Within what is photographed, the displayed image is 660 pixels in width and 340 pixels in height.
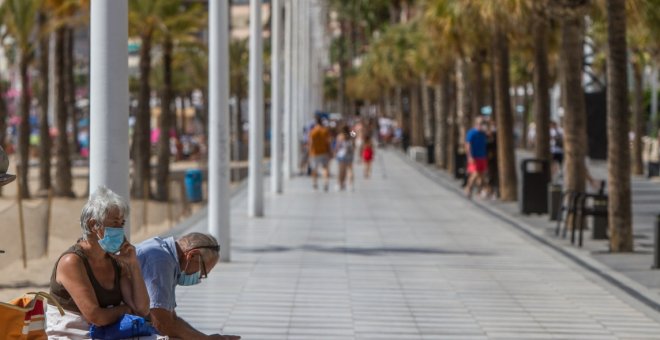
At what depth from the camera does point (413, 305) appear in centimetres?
1411

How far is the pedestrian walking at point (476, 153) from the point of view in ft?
104

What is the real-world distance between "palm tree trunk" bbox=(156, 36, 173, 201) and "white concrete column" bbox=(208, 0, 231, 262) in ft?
61.3

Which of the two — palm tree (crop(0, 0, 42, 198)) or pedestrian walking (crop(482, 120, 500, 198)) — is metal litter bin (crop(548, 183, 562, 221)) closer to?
pedestrian walking (crop(482, 120, 500, 198))

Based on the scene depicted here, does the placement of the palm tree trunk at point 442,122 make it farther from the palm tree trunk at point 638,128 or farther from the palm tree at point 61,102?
the palm tree at point 61,102

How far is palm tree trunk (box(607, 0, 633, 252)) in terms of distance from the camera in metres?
18.6

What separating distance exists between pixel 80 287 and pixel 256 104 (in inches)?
725

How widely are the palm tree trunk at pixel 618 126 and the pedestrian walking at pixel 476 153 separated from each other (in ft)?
42.0

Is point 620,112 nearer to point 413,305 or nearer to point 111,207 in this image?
point 413,305

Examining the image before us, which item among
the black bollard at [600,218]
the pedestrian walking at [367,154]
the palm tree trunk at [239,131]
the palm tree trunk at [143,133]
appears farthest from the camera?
the palm tree trunk at [239,131]

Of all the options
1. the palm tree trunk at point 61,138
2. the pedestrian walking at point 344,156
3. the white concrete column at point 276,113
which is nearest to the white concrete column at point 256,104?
the white concrete column at point 276,113

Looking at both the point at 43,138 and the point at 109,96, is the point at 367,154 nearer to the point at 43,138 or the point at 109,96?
the point at 43,138

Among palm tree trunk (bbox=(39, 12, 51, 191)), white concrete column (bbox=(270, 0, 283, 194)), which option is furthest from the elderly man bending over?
palm tree trunk (bbox=(39, 12, 51, 191))

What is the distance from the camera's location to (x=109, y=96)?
10.4 meters

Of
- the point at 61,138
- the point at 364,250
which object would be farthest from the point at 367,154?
the point at 364,250
